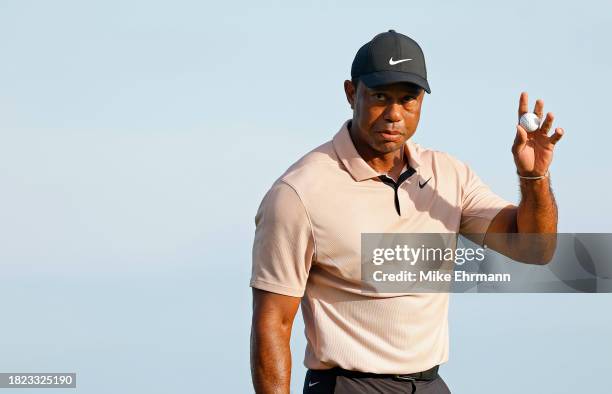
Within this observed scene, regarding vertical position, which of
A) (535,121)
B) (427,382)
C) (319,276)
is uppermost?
(535,121)

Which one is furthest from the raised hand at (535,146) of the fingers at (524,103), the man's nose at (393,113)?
the man's nose at (393,113)

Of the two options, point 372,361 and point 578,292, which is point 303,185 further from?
point 578,292

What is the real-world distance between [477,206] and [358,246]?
93 centimetres

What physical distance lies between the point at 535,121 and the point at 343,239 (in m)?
1.32

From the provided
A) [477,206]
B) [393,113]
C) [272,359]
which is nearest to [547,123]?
[477,206]

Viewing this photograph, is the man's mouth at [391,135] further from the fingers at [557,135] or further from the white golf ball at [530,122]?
the fingers at [557,135]

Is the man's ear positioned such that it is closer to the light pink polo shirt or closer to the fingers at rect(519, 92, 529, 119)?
the light pink polo shirt

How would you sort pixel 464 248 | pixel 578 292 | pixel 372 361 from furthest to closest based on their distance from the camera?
1. pixel 578 292
2. pixel 464 248
3. pixel 372 361

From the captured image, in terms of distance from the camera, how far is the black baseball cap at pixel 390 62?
651 centimetres

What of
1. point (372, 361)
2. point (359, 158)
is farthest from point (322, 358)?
point (359, 158)

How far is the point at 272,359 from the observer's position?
6484 millimetres

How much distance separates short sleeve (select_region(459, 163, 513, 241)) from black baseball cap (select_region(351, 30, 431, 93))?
775 millimetres

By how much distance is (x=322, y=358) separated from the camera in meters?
6.50

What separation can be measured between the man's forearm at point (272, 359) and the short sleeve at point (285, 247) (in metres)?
0.26
